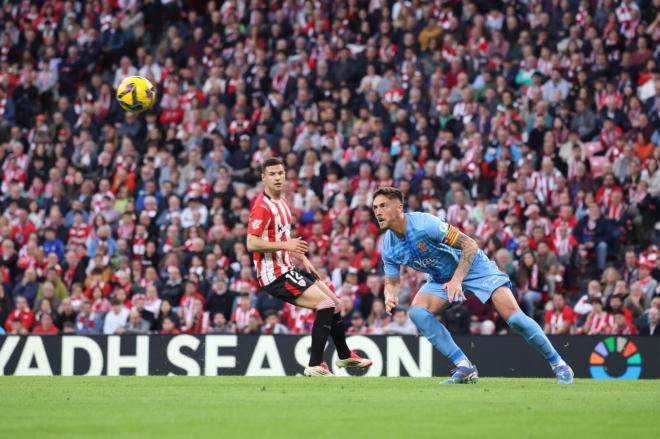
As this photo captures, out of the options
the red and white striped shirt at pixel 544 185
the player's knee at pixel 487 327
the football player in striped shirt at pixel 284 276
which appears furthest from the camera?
the red and white striped shirt at pixel 544 185

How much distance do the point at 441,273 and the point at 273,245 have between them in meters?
1.78

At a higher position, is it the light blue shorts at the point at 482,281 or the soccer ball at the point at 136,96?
the soccer ball at the point at 136,96

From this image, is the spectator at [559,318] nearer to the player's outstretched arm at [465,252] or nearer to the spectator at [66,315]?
the player's outstretched arm at [465,252]

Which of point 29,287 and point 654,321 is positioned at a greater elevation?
point 29,287

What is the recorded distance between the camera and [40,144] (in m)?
25.7

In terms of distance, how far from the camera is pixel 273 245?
12.3m

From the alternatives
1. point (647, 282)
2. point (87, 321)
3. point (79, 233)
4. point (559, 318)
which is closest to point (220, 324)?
point (87, 321)

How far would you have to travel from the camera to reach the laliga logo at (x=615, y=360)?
55.4 ft

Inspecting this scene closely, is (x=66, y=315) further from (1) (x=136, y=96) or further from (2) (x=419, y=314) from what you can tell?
(2) (x=419, y=314)

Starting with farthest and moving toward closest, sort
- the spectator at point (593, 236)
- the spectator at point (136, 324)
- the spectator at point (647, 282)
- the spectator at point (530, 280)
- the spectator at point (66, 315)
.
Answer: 1. the spectator at point (66, 315)
2. the spectator at point (136, 324)
3. the spectator at point (593, 236)
4. the spectator at point (530, 280)
5. the spectator at point (647, 282)

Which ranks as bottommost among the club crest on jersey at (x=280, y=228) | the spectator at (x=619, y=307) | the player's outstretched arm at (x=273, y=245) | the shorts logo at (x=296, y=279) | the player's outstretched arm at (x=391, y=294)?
the spectator at (x=619, y=307)

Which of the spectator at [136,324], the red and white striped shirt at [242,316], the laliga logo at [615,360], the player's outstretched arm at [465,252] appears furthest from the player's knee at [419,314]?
the spectator at [136,324]

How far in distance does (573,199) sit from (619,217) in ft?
3.74

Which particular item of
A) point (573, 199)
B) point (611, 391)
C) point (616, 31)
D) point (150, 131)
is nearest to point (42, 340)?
point (150, 131)
